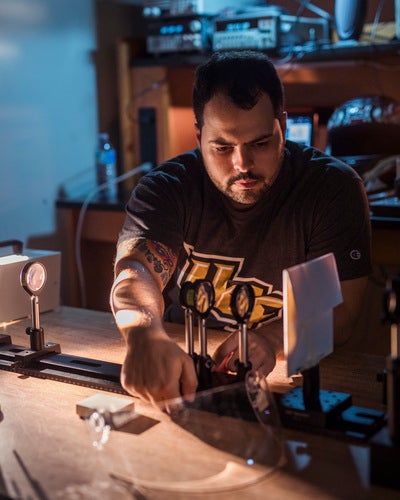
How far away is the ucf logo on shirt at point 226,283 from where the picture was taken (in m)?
1.78

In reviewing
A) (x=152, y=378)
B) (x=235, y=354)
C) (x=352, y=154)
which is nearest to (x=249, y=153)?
(x=235, y=354)

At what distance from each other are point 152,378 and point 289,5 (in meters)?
2.34

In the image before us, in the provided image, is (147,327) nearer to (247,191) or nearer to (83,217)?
(247,191)

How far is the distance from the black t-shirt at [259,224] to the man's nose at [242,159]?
0.13 meters

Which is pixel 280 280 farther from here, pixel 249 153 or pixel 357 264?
pixel 249 153

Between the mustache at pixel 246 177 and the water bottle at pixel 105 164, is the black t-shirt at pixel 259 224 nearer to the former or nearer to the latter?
the mustache at pixel 246 177

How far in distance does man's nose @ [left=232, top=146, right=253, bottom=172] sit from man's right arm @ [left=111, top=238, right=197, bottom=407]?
9.7 inches

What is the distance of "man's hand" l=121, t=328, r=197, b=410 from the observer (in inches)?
48.6

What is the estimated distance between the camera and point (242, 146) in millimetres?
1701

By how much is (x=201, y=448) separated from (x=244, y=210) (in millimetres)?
818

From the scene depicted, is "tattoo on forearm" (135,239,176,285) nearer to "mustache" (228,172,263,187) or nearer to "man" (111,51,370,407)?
"man" (111,51,370,407)

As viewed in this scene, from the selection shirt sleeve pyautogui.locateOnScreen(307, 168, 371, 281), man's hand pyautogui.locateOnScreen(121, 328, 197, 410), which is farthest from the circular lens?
shirt sleeve pyautogui.locateOnScreen(307, 168, 371, 281)

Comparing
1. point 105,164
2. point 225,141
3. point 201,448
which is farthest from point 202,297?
point 105,164

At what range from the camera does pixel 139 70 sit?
3572 mm
